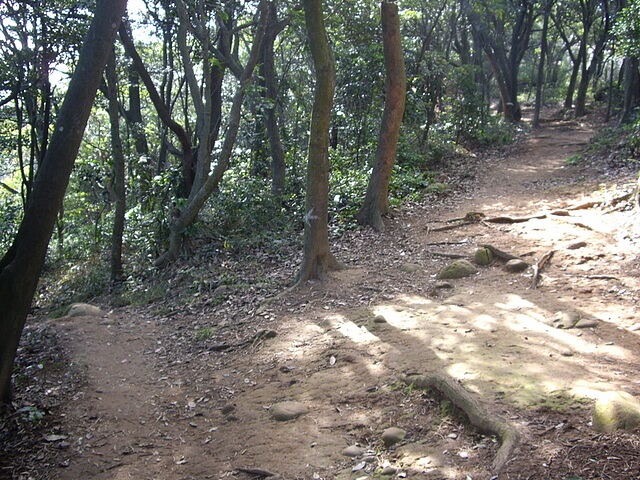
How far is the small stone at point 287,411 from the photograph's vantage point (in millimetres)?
5434

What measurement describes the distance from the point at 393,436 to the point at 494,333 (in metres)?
2.19

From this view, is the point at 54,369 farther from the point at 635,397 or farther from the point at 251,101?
the point at 251,101

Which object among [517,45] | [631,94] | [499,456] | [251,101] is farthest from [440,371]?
[517,45]

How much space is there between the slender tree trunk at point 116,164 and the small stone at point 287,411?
25.1ft

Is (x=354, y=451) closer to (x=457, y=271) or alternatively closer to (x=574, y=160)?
(x=457, y=271)

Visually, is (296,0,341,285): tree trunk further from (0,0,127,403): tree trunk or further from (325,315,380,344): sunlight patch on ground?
(0,0,127,403): tree trunk

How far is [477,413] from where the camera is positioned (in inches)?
172

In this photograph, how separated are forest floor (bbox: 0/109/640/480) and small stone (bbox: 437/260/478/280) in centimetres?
12

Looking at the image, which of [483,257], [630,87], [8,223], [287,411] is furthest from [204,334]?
[630,87]

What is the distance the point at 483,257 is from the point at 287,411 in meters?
4.73

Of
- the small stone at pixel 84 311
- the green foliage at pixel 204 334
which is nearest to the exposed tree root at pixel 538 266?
the green foliage at pixel 204 334

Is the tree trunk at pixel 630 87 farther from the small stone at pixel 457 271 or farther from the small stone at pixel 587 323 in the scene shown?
the small stone at pixel 587 323

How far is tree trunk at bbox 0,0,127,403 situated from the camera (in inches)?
209

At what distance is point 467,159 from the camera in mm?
17719
